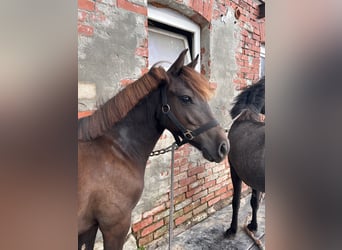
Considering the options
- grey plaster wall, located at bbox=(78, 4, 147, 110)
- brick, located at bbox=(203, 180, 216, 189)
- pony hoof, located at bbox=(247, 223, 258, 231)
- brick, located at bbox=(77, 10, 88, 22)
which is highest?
brick, located at bbox=(77, 10, 88, 22)

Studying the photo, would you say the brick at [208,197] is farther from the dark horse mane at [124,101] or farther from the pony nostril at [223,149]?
the dark horse mane at [124,101]

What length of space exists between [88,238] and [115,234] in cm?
10

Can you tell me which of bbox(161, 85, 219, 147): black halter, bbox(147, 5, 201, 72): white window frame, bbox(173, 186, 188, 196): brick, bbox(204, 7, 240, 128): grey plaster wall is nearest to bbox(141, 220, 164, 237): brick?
bbox(173, 186, 188, 196): brick

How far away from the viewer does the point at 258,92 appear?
3.75 ft

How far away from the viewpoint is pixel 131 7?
95 cm

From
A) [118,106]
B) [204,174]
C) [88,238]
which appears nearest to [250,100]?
[204,174]

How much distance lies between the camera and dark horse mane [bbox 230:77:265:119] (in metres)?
1.15

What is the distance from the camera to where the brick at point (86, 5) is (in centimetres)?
82

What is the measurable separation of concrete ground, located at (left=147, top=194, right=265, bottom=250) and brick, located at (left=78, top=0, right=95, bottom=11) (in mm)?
1081

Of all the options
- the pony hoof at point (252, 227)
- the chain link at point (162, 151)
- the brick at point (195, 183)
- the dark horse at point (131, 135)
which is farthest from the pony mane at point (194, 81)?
the pony hoof at point (252, 227)

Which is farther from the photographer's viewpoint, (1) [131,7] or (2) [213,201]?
(2) [213,201]

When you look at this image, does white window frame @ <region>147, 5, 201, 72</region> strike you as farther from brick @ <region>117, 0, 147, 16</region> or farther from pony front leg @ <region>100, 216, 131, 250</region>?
pony front leg @ <region>100, 216, 131, 250</region>

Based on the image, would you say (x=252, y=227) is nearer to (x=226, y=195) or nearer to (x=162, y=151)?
(x=226, y=195)

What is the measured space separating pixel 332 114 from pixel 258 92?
0.54m
